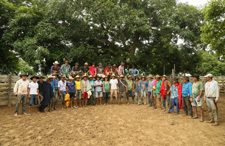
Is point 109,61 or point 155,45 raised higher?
point 155,45

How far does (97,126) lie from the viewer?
6367mm

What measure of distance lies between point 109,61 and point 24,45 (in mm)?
6905

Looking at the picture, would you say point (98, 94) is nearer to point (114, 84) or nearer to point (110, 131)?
point (114, 84)

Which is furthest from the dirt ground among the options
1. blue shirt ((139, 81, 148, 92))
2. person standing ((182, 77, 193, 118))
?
blue shirt ((139, 81, 148, 92))

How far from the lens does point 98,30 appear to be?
54.2 feet

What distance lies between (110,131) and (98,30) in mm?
12199

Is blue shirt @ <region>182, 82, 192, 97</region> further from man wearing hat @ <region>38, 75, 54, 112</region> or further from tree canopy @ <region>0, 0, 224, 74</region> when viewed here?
tree canopy @ <region>0, 0, 224, 74</region>

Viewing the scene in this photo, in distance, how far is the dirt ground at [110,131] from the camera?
4.95 meters

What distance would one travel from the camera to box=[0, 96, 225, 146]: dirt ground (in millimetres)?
4947

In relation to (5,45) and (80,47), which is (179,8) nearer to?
(80,47)

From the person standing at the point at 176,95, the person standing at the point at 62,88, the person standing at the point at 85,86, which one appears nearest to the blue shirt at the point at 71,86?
the person standing at the point at 62,88

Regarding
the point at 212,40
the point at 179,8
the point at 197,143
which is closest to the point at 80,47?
the point at 179,8

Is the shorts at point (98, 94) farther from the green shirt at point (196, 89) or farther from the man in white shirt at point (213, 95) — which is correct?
the man in white shirt at point (213, 95)

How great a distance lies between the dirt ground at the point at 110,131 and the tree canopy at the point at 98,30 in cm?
716
